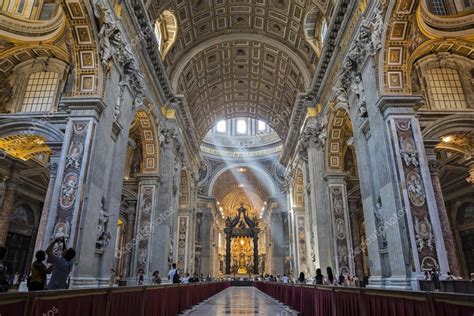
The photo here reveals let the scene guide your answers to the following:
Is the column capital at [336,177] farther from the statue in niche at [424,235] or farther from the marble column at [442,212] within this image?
the statue in niche at [424,235]

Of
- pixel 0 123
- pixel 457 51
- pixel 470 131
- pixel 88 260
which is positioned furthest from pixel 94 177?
pixel 457 51

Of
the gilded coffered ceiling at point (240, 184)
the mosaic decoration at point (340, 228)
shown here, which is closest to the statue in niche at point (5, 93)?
the mosaic decoration at point (340, 228)

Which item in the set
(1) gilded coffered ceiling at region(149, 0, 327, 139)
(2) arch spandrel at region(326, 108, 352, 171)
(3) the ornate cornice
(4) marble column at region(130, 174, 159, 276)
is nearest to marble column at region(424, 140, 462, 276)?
(2) arch spandrel at region(326, 108, 352, 171)

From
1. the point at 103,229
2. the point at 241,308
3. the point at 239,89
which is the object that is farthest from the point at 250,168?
the point at 103,229

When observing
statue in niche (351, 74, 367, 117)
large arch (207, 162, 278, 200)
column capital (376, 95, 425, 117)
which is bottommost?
column capital (376, 95, 425, 117)

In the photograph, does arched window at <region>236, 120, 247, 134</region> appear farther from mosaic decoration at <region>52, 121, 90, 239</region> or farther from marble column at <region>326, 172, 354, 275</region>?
mosaic decoration at <region>52, 121, 90, 239</region>

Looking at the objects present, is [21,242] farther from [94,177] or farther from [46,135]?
[94,177]

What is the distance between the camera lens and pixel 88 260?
306 inches

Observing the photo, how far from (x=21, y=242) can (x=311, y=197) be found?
14.5 m

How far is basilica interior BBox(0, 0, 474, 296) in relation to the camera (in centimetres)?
799

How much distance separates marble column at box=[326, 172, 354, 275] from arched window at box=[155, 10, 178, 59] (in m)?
9.43

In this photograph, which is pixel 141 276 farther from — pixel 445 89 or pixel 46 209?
pixel 445 89

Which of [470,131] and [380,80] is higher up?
[380,80]

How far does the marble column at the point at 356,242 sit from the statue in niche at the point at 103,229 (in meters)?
9.12
